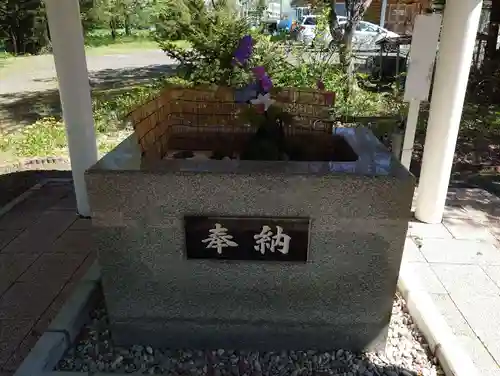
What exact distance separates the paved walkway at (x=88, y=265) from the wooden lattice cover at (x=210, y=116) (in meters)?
1.31

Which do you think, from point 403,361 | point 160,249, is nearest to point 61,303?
point 160,249

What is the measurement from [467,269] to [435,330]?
109cm

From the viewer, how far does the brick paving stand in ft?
8.41

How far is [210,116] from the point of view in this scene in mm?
2766

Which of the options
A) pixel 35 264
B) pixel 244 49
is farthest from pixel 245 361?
pixel 35 264

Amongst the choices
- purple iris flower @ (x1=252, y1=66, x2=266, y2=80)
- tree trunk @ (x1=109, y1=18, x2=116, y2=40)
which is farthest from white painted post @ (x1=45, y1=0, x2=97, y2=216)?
tree trunk @ (x1=109, y1=18, x2=116, y2=40)

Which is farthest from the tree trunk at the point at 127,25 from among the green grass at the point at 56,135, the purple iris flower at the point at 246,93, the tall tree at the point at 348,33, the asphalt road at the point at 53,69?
the purple iris flower at the point at 246,93

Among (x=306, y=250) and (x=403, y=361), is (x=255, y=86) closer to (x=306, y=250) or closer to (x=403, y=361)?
(x=306, y=250)

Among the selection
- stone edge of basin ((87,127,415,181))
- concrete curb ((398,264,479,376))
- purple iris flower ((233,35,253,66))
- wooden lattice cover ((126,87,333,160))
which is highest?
purple iris flower ((233,35,253,66))

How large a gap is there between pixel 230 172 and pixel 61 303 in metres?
1.60

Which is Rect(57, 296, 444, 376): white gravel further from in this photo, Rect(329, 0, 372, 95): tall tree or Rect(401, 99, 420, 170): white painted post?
Rect(329, 0, 372, 95): tall tree

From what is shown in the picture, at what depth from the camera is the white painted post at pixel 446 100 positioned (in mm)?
3452

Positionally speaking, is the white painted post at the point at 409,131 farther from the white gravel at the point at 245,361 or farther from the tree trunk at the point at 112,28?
the tree trunk at the point at 112,28

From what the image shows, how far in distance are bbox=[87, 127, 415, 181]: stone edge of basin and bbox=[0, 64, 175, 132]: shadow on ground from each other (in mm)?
6601
